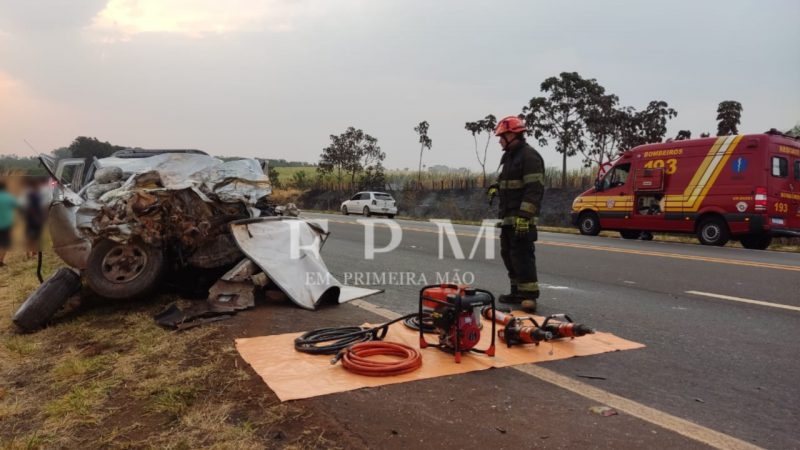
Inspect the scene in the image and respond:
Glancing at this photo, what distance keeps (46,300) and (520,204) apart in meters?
4.89

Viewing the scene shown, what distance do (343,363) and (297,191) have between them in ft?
151

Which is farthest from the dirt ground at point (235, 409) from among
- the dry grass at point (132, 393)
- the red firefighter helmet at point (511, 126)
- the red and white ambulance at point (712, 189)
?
the red and white ambulance at point (712, 189)

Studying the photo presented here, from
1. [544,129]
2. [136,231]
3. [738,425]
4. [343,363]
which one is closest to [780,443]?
[738,425]

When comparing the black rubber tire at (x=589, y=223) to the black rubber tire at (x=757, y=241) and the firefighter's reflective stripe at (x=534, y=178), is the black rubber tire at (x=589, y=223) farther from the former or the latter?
the firefighter's reflective stripe at (x=534, y=178)

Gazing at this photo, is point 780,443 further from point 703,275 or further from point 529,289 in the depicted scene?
point 703,275

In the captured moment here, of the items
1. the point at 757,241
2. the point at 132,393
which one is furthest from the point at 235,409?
the point at 757,241

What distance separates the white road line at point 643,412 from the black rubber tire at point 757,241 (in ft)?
41.8

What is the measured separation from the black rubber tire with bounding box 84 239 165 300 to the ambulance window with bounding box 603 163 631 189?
14.2 meters

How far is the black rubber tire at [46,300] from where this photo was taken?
5.26m

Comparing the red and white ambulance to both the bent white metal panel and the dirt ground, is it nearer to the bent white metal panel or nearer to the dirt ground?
the bent white metal panel

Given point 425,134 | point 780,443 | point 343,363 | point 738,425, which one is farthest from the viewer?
point 425,134

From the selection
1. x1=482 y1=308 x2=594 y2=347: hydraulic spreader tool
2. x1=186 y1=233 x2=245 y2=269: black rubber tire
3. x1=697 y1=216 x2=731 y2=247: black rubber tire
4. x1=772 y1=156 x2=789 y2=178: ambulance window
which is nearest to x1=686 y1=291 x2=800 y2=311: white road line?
x1=482 y1=308 x2=594 y2=347: hydraulic spreader tool

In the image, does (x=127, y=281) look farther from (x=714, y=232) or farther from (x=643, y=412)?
(x=714, y=232)

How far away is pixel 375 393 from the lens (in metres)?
3.57
